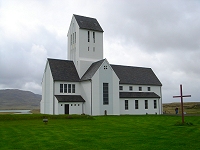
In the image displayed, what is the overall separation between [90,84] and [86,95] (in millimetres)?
2567

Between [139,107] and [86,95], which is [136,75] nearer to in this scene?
[139,107]

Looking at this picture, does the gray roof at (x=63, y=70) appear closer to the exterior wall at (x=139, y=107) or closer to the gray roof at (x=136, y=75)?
the gray roof at (x=136, y=75)

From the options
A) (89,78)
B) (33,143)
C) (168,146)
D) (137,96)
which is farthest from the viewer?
(137,96)

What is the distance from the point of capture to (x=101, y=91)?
4750cm

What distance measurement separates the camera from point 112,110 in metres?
48.4

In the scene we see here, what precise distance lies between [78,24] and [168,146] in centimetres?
4139

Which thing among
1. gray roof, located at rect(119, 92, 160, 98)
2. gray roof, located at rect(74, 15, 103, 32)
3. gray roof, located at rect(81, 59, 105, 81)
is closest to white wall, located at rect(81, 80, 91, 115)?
gray roof, located at rect(81, 59, 105, 81)

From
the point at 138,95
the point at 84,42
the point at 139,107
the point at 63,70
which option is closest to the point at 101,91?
the point at 63,70

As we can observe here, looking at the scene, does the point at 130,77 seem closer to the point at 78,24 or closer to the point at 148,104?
the point at 148,104

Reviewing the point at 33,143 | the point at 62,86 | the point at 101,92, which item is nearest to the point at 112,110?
the point at 101,92

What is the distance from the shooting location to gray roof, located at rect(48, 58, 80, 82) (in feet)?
157

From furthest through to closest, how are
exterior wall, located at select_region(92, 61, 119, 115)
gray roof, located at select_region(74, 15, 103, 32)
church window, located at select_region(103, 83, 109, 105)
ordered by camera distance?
gray roof, located at select_region(74, 15, 103, 32), church window, located at select_region(103, 83, 109, 105), exterior wall, located at select_region(92, 61, 119, 115)

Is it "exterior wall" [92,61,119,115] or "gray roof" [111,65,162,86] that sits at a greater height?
"gray roof" [111,65,162,86]

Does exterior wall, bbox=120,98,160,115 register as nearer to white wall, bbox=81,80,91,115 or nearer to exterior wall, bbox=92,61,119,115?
exterior wall, bbox=92,61,119,115
